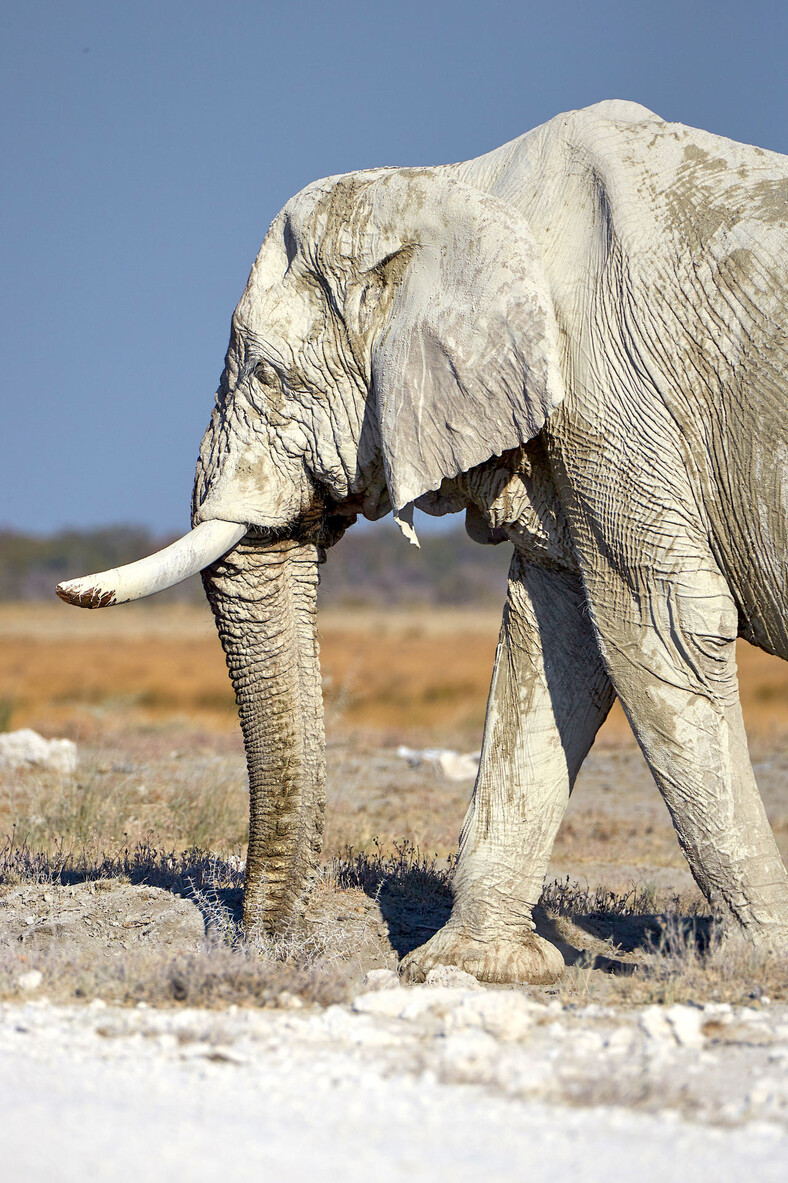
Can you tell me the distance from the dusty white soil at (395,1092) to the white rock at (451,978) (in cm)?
109

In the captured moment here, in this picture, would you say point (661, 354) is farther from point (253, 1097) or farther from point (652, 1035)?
point (253, 1097)

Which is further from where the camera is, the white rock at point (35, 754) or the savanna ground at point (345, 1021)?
the white rock at point (35, 754)

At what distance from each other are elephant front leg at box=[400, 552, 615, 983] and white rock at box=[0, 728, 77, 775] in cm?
650

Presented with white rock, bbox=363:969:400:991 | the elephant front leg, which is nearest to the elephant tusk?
the elephant front leg

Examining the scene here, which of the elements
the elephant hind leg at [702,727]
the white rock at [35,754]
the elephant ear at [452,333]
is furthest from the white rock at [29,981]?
the white rock at [35,754]

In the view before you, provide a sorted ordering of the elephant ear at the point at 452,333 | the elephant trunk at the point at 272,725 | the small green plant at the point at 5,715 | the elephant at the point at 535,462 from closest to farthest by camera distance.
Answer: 1. the elephant at the point at 535,462
2. the elephant ear at the point at 452,333
3. the elephant trunk at the point at 272,725
4. the small green plant at the point at 5,715

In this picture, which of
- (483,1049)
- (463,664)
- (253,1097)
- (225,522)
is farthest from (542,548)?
(463,664)

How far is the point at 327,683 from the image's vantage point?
7.58 metres

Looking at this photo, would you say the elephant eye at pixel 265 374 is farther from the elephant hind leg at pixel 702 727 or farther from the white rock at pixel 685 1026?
the white rock at pixel 685 1026

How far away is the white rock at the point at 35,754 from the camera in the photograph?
1166 cm

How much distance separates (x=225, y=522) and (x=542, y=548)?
1.32m

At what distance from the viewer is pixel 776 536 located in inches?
180

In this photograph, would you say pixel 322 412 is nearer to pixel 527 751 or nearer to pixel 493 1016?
pixel 527 751

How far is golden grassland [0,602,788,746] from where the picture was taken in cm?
1978
